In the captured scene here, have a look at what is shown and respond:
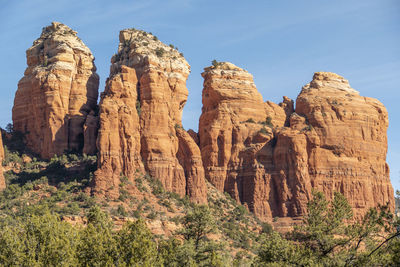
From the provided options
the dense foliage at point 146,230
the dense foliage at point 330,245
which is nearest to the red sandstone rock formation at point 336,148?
the dense foliage at point 146,230

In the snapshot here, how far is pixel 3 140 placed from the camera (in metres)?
127

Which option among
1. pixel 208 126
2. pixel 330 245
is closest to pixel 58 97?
pixel 208 126

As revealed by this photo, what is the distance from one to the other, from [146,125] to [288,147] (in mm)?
26227

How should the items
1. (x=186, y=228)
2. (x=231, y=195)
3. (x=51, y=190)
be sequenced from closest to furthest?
(x=186, y=228) → (x=51, y=190) → (x=231, y=195)

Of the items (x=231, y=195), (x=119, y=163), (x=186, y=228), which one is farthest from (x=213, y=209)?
(x=186, y=228)

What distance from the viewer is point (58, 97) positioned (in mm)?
126000

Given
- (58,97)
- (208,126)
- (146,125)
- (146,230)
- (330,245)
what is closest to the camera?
(330,245)

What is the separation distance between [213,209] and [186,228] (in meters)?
26.7

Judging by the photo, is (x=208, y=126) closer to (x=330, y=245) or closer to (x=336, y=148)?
(x=336, y=148)

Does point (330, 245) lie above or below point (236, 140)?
below

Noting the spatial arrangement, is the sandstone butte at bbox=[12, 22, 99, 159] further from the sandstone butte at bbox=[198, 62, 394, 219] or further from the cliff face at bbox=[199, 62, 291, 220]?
the sandstone butte at bbox=[198, 62, 394, 219]

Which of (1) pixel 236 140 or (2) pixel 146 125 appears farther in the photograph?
(1) pixel 236 140

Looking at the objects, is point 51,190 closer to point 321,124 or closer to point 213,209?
point 213,209

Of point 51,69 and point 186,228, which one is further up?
point 51,69
